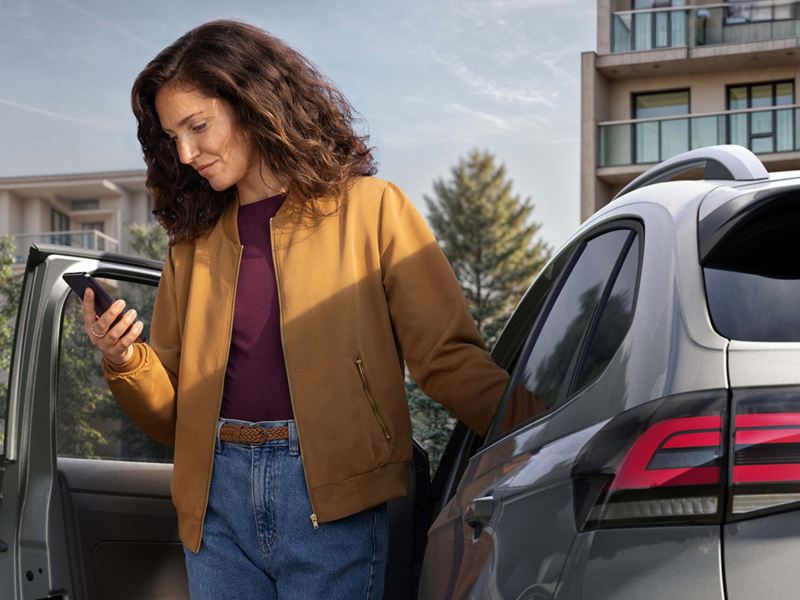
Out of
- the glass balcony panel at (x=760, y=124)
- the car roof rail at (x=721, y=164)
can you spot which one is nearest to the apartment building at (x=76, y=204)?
the glass balcony panel at (x=760, y=124)

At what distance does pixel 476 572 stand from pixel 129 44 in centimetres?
7821

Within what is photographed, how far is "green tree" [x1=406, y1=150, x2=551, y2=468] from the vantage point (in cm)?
5006

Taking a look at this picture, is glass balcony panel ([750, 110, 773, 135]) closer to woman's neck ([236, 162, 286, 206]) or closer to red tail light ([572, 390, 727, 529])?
woman's neck ([236, 162, 286, 206])

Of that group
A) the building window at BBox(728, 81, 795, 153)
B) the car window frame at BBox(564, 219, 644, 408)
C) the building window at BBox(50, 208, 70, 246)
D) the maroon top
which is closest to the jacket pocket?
the maroon top

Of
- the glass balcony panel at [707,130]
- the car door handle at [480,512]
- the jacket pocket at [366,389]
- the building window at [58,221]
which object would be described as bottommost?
the car door handle at [480,512]

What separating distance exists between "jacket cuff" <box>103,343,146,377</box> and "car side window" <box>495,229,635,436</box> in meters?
0.80

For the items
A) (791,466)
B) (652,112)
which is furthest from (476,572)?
(652,112)

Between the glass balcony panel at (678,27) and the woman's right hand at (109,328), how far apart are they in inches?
1053

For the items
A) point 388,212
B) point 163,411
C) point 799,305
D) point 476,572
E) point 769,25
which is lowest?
point 476,572

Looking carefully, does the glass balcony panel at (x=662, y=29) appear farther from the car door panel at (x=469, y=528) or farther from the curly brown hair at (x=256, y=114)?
the car door panel at (x=469, y=528)

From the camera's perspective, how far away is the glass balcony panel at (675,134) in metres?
26.1

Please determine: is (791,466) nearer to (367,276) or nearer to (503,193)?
(367,276)

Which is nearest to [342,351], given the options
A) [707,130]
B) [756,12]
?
[707,130]

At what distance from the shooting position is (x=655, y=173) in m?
2.36
